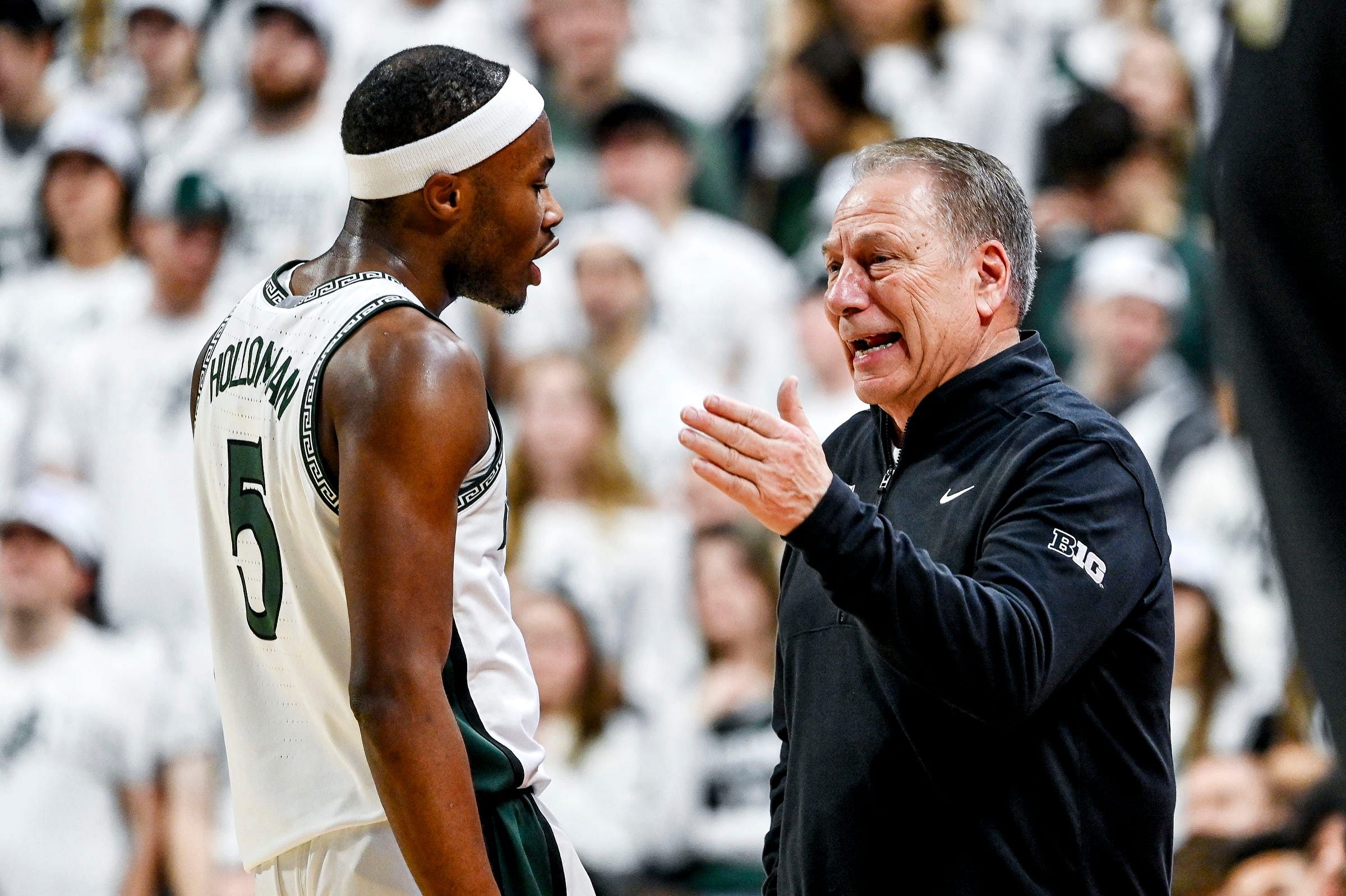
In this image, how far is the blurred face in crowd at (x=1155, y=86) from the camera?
6.17 meters

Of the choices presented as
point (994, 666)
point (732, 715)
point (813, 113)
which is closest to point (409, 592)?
point (994, 666)

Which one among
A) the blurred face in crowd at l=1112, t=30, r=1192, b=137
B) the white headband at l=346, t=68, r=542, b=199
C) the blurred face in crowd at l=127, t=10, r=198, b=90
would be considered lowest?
the blurred face in crowd at l=127, t=10, r=198, b=90

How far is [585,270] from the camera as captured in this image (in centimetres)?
669

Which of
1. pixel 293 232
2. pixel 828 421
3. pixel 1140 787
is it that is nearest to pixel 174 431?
pixel 293 232

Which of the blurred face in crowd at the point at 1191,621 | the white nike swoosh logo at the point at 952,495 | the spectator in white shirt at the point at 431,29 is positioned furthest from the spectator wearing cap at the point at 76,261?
the white nike swoosh logo at the point at 952,495

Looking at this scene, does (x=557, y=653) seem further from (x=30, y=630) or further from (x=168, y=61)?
(x=168, y=61)

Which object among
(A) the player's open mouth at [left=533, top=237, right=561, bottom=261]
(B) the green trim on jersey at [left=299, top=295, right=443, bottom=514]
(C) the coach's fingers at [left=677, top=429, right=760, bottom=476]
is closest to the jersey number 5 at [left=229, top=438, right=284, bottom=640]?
(B) the green trim on jersey at [left=299, top=295, right=443, bottom=514]

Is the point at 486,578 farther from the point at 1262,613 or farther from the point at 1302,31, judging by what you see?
the point at 1262,613

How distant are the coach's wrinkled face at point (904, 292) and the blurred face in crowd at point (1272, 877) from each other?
3232 millimetres

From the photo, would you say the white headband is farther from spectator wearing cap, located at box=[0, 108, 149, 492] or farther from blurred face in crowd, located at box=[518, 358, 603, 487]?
spectator wearing cap, located at box=[0, 108, 149, 492]

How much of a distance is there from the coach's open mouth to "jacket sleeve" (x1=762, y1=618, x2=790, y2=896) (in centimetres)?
53

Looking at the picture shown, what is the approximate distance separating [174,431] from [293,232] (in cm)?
109

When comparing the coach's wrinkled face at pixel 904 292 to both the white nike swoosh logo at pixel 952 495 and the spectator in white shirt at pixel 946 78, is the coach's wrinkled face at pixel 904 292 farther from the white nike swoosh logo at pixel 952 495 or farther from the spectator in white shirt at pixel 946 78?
the spectator in white shirt at pixel 946 78

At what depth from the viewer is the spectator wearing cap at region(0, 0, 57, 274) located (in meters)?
7.88
